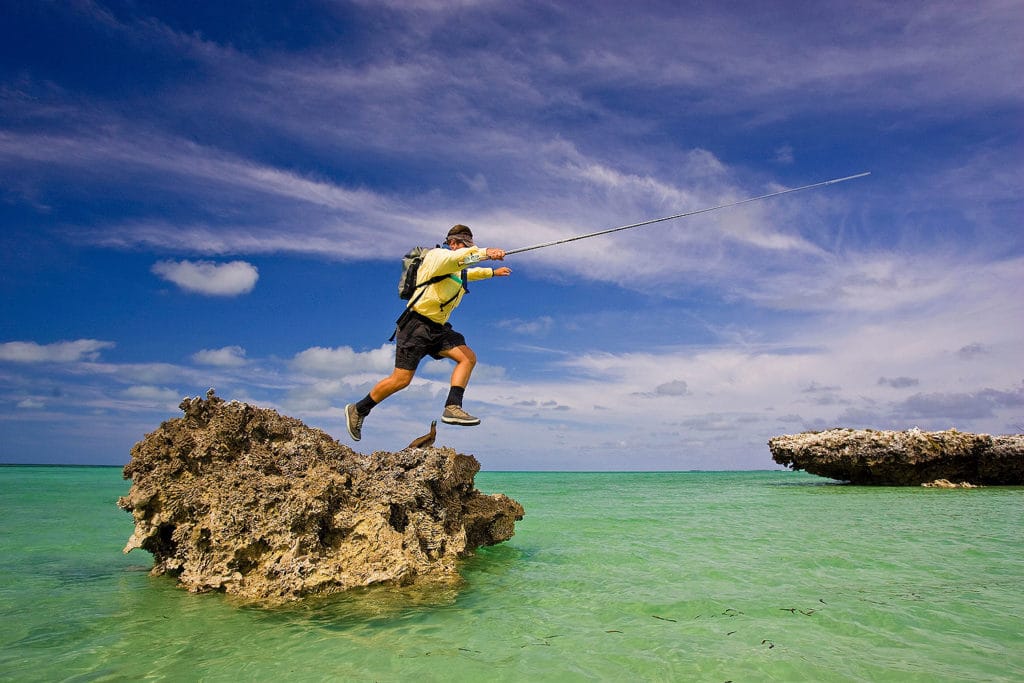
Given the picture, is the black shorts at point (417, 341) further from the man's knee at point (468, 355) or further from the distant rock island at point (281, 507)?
the distant rock island at point (281, 507)

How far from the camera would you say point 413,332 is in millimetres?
7047

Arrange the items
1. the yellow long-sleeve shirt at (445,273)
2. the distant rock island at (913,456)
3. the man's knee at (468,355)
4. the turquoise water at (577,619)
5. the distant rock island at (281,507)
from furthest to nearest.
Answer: the distant rock island at (913,456), the man's knee at (468,355), the yellow long-sleeve shirt at (445,273), the distant rock island at (281,507), the turquoise water at (577,619)

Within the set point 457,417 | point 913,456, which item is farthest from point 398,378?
point 913,456

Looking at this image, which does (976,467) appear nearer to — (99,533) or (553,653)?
(553,653)

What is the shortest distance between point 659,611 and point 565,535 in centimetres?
438

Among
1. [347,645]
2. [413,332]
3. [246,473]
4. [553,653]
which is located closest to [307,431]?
[246,473]

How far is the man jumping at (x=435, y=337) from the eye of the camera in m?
6.88

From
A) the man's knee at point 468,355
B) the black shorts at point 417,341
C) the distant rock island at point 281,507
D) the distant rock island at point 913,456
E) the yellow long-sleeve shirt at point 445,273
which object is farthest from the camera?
the distant rock island at point 913,456

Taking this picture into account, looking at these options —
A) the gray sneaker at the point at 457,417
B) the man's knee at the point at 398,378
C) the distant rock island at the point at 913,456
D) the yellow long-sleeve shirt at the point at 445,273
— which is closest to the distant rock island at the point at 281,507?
the gray sneaker at the point at 457,417

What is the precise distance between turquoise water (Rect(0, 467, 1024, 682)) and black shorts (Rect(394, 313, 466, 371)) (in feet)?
7.92

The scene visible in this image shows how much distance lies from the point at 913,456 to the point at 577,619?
20.1 meters

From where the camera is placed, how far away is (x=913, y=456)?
1980 centimetres

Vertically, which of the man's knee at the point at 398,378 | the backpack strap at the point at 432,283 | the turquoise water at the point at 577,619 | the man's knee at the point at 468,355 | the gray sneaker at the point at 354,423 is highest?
the backpack strap at the point at 432,283

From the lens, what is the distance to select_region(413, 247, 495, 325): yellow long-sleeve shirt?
266 inches
